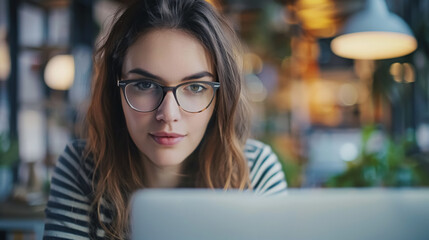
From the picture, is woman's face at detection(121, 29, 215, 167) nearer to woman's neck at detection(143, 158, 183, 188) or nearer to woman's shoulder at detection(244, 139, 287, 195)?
woman's neck at detection(143, 158, 183, 188)

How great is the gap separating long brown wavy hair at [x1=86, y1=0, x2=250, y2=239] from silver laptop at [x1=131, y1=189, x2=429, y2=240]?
14.9 inches

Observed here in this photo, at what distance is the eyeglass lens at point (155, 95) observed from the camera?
0.85 m

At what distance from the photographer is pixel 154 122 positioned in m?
0.85

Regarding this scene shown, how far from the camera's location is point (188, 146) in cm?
89

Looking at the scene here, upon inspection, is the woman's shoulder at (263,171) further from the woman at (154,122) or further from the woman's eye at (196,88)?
the woman's eye at (196,88)

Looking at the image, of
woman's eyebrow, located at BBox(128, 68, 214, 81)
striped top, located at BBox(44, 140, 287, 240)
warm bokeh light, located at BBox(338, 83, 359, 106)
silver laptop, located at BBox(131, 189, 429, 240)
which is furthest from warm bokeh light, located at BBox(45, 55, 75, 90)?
warm bokeh light, located at BBox(338, 83, 359, 106)

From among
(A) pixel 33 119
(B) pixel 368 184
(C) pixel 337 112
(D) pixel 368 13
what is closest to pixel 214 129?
(D) pixel 368 13

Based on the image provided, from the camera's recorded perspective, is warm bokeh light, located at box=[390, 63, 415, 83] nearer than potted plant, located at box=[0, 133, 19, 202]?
No

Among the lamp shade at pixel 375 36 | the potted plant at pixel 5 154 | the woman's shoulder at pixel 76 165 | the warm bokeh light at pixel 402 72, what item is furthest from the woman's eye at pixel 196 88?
the warm bokeh light at pixel 402 72

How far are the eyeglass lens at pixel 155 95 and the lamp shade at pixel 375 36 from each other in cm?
206

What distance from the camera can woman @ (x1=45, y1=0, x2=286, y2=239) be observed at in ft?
2.80

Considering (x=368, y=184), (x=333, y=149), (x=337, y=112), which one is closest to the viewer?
(x=368, y=184)

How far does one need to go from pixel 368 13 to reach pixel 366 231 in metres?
2.40

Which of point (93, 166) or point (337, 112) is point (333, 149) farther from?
point (93, 166)
